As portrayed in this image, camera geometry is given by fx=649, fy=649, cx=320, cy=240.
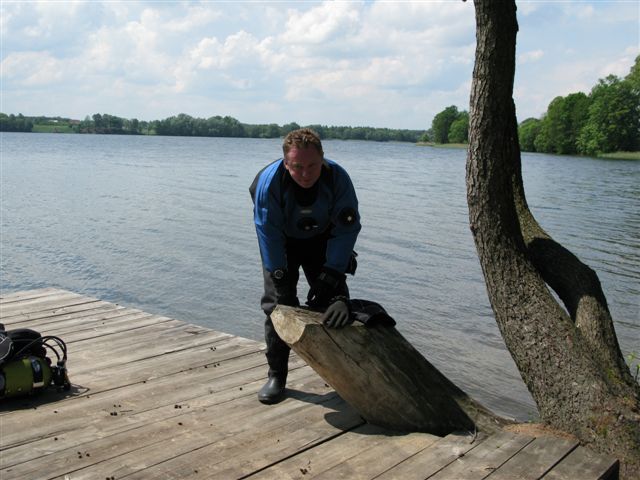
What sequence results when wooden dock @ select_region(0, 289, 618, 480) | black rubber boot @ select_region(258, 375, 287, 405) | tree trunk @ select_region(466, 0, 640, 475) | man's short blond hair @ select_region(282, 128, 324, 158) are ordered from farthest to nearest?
black rubber boot @ select_region(258, 375, 287, 405)
tree trunk @ select_region(466, 0, 640, 475)
man's short blond hair @ select_region(282, 128, 324, 158)
wooden dock @ select_region(0, 289, 618, 480)

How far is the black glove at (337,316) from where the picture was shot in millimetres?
3907

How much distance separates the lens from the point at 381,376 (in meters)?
4.05

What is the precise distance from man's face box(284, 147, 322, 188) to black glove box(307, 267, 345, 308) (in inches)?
24.7

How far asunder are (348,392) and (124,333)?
3214 millimetres

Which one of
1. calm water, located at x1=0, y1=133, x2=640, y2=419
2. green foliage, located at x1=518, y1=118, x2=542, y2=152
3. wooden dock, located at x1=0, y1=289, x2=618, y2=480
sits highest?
green foliage, located at x1=518, y1=118, x2=542, y2=152

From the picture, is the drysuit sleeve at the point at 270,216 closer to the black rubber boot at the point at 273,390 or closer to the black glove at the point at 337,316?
the black glove at the point at 337,316

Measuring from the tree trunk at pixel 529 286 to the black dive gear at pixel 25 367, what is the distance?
10.9ft

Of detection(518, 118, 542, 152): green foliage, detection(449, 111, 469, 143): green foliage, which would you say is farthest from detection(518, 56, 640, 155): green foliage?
detection(449, 111, 469, 143): green foliage

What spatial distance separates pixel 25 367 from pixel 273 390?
1778 millimetres

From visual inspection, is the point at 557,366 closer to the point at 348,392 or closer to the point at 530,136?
the point at 348,392

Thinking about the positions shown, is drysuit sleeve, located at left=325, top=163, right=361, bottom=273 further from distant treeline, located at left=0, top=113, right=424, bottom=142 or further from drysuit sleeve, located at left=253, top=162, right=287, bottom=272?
distant treeline, located at left=0, top=113, right=424, bottom=142

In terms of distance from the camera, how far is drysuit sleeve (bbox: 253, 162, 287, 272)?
13.9 ft

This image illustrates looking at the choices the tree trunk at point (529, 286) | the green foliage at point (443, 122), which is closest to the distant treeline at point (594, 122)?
the green foliage at point (443, 122)

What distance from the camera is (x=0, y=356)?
178 inches
